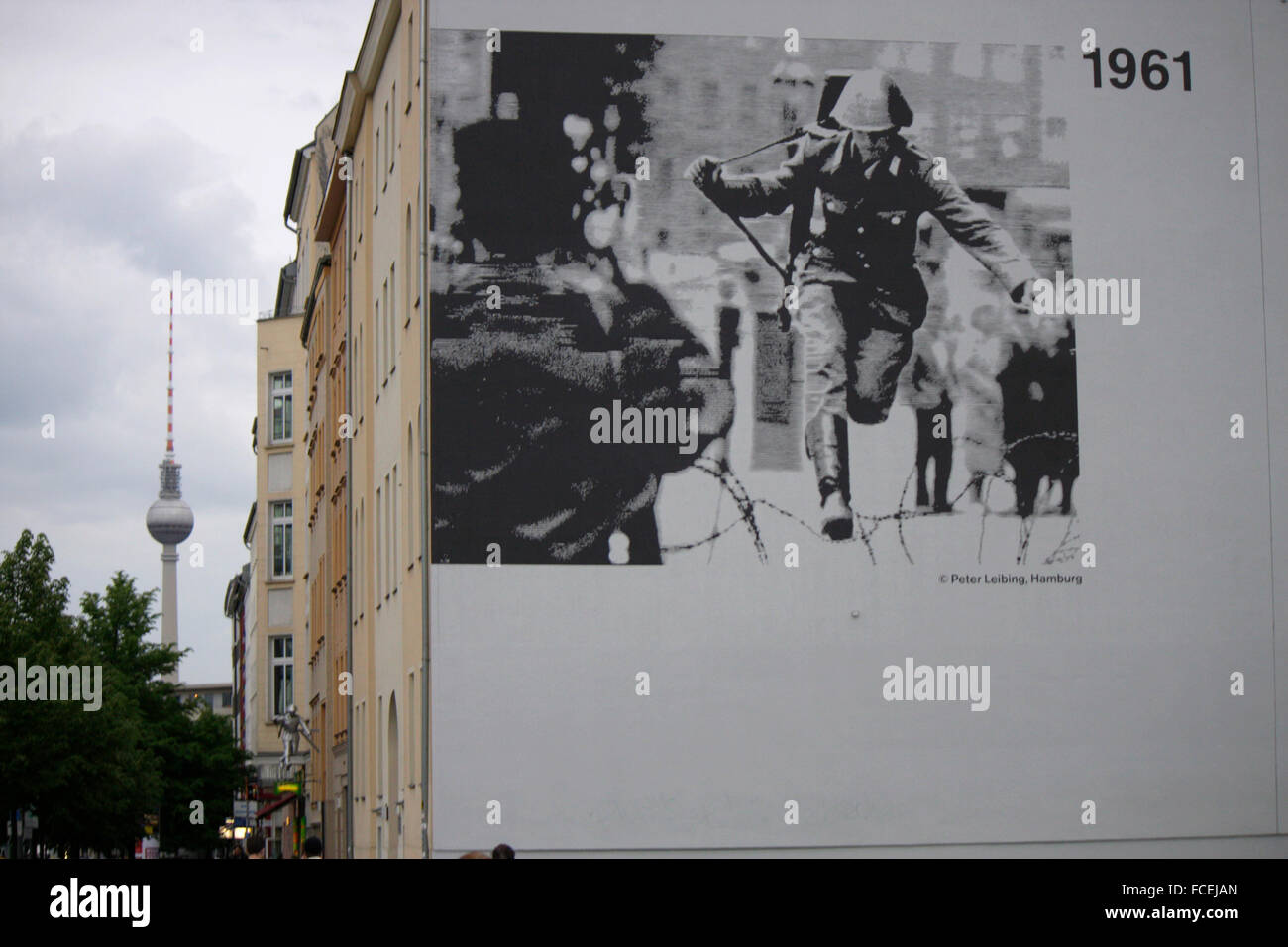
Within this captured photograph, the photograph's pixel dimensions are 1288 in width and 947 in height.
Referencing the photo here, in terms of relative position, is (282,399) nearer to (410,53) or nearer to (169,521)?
(410,53)

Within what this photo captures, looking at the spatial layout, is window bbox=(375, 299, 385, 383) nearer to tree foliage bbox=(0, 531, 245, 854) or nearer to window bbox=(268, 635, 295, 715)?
tree foliage bbox=(0, 531, 245, 854)

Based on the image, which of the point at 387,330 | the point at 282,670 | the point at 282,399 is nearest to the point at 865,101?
the point at 387,330

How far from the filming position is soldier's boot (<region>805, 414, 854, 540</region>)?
27.8 m

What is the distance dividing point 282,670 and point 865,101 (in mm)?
57485

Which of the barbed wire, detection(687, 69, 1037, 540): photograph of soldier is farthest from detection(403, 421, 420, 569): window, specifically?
detection(687, 69, 1037, 540): photograph of soldier

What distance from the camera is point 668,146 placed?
28.3 meters

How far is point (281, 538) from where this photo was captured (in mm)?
82625

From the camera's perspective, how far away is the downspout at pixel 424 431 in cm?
2711

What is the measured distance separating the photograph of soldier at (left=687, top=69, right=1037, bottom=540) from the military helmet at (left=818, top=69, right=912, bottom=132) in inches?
0.6

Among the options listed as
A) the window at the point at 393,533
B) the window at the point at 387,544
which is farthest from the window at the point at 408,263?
the window at the point at 387,544

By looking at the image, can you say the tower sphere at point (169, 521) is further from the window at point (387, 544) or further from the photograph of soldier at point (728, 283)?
the photograph of soldier at point (728, 283)

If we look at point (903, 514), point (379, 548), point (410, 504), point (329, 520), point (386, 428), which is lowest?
point (903, 514)
